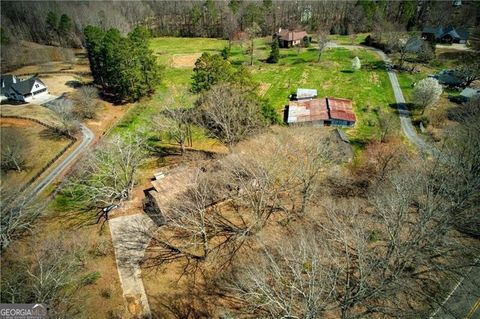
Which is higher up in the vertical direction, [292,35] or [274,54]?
[292,35]

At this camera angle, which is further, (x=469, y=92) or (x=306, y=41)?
(x=306, y=41)

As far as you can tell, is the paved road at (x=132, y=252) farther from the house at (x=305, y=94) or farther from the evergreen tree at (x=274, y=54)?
the evergreen tree at (x=274, y=54)

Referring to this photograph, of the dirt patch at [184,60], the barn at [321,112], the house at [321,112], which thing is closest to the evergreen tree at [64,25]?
the dirt patch at [184,60]

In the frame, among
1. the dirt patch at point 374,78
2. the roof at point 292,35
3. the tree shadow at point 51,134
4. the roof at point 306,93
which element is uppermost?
the roof at point 292,35

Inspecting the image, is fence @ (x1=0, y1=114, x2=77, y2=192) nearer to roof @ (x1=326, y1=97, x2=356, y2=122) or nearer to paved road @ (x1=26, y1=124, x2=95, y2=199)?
paved road @ (x1=26, y1=124, x2=95, y2=199)

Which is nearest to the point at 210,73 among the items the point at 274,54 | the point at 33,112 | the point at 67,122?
the point at 67,122

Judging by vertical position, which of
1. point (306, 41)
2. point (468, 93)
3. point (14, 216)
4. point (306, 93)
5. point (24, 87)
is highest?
point (306, 41)

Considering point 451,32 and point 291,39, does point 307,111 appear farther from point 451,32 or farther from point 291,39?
point 451,32
